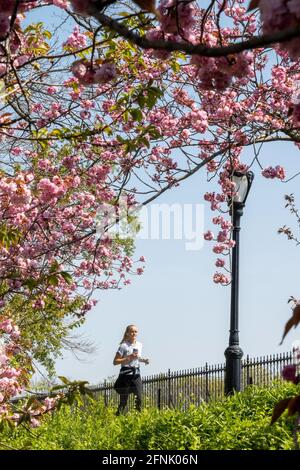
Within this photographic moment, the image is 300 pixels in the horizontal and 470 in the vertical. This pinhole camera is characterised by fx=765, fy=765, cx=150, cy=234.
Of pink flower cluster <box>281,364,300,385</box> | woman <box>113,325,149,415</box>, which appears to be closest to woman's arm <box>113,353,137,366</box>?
woman <box>113,325,149,415</box>

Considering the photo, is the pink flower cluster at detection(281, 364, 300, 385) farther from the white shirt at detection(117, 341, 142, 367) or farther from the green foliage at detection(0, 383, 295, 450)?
the white shirt at detection(117, 341, 142, 367)

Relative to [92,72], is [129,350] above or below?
below

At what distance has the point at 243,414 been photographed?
855 centimetres

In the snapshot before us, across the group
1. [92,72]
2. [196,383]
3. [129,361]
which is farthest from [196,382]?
[92,72]

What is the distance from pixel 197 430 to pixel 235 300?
3943 mm

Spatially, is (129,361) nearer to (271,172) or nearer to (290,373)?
(271,172)

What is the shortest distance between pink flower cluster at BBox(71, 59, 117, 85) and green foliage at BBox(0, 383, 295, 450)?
301cm

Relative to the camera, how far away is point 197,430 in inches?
293

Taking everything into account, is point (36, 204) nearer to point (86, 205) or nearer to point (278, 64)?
point (86, 205)

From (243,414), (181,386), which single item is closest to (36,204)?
(243,414)

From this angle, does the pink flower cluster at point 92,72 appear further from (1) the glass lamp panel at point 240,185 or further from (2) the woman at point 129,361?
(2) the woman at point 129,361
